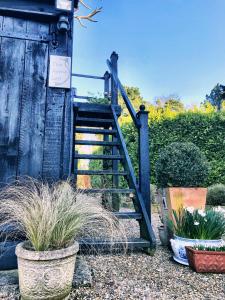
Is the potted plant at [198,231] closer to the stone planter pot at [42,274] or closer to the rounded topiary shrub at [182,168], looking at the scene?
the rounded topiary shrub at [182,168]

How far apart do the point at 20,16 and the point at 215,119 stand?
5080 millimetres

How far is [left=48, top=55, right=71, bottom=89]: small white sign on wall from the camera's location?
8.03 ft

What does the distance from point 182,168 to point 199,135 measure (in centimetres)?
369

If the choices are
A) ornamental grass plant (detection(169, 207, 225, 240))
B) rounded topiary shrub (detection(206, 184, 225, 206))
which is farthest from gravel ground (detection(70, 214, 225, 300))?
rounded topiary shrub (detection(206, 184, 225, 206))

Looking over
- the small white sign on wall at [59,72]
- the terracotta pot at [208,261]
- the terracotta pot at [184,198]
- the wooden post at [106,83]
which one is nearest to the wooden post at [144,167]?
the terracotta pot at [184,198]

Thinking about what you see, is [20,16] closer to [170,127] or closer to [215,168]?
[170,127]

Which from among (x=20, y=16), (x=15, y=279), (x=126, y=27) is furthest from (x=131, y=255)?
(x=126, y=27)

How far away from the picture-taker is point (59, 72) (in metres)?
2.47

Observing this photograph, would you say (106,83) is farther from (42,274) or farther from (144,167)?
(42,274)

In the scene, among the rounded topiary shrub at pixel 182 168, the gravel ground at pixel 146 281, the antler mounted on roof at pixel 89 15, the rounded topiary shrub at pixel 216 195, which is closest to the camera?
the gravel ground at pixel 146 281

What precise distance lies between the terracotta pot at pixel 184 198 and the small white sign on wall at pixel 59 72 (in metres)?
1.55

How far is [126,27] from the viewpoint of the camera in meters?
10.4

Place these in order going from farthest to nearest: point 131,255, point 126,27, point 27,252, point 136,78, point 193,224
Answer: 1. point 136,78
2. point 126,27
3. point 131,255
4. point 193,224
5. point 27,252

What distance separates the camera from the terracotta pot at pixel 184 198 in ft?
8.96
